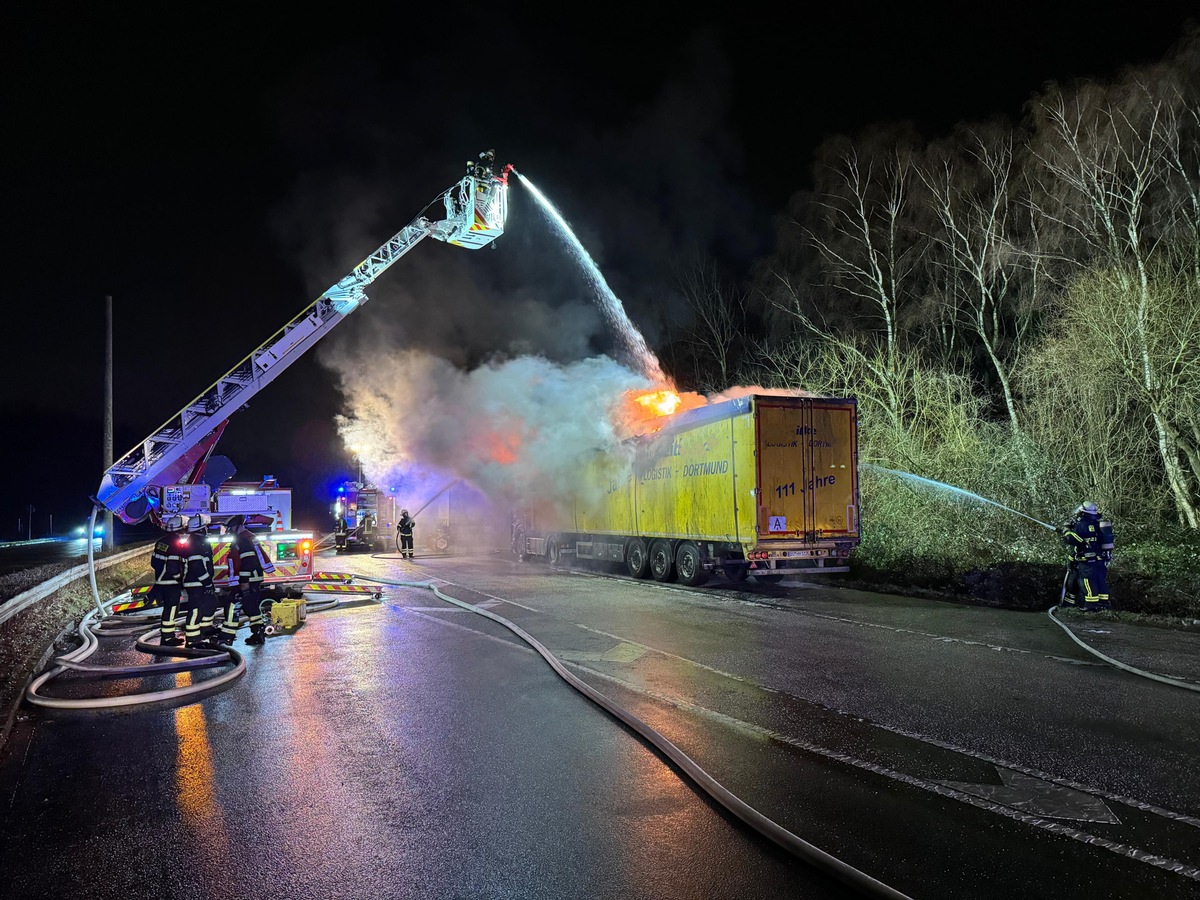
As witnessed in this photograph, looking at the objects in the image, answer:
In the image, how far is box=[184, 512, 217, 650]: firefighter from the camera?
29.3 ft

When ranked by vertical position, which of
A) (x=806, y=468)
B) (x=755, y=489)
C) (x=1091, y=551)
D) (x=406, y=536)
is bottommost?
(x=406, y=536)

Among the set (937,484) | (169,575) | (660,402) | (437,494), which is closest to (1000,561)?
(937,484)

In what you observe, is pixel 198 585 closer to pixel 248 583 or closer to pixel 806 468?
pixel 248 583

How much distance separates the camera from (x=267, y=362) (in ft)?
50.2

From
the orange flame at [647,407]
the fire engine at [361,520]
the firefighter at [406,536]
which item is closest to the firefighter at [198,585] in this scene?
the orange flame at [647,407]

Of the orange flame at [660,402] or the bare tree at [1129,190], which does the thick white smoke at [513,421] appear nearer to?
the orange flame at [660,402]

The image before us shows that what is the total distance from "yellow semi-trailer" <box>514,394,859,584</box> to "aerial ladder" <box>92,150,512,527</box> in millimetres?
6101

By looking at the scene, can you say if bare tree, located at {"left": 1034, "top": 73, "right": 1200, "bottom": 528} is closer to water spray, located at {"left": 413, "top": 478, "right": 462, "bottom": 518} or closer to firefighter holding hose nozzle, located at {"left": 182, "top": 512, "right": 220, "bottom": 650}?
firefighter holding hose nozzle, located at {"left": 182, "top": 512, "right": 220, "bottom": 650}

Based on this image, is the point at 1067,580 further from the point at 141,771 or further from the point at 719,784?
the point at 141,771

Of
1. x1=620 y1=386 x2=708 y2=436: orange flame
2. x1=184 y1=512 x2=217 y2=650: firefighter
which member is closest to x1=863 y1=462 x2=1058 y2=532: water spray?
x1=620 y1=386 x2=708 y2=436: orange flame

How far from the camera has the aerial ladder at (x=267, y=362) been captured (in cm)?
1423

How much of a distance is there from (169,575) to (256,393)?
23.1 ft

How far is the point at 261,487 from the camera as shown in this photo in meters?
14.8

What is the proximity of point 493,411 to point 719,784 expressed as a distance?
17.2 metres
